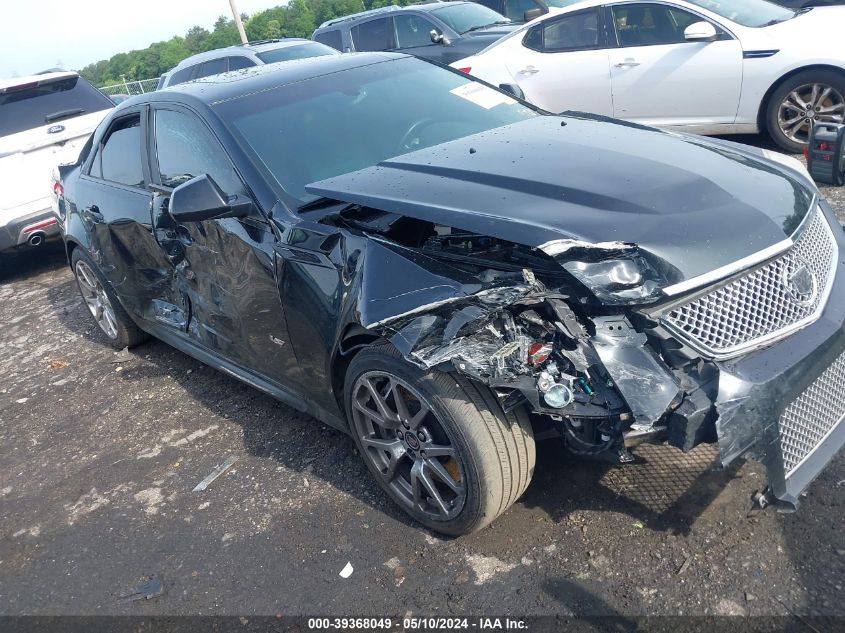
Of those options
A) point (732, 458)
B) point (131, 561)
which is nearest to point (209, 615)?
point (131, 561)

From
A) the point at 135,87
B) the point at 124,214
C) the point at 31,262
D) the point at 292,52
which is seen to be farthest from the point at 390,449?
the point at 135,87

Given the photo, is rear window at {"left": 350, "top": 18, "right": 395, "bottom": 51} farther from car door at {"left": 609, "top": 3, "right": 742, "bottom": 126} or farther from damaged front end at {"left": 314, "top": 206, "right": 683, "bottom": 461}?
damaged front end at {"left": 314, "top": 206, "right": 683, "bottom": 461}

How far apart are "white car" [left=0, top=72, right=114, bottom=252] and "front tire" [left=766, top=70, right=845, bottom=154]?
6.58m

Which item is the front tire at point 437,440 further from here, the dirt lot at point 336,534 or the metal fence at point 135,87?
the metal fence at point 135,87

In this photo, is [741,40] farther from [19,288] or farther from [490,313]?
[19,288]

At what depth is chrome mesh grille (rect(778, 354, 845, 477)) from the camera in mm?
2422

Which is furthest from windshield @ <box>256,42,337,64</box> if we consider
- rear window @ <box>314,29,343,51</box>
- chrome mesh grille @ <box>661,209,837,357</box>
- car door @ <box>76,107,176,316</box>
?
chrome mesh grille @ <box>661,209,837,357</box>

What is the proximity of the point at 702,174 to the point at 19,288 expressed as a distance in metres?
7.21

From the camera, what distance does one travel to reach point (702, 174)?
9.33 feet

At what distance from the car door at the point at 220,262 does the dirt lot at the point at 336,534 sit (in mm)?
526

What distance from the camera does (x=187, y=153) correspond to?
3.83m

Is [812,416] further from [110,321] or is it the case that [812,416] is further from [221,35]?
[221,35]

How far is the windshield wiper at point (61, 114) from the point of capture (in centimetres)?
782

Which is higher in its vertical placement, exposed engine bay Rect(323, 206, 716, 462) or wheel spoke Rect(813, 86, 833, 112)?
exposed engine bay Rect(323, 206, 716, 462)
